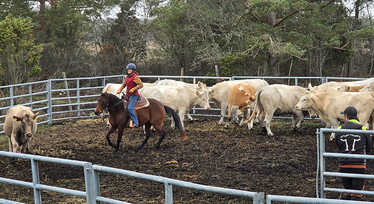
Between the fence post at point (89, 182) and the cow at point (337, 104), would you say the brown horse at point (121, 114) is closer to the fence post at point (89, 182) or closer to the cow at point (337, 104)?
the cow at point (337, 104)

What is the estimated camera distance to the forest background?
827 inches

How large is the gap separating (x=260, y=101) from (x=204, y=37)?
13578 millimetres

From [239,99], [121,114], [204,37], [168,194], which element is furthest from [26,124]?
[204,37]

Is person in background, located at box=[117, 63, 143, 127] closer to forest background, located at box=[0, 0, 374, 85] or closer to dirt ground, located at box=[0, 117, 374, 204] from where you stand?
dirt ground, located at box=[0, 117, 374, 204]

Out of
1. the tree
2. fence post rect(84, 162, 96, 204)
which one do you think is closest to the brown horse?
fence post rect(84, 162, 96, 204)

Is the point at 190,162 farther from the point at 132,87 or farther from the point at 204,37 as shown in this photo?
the point at 204,37

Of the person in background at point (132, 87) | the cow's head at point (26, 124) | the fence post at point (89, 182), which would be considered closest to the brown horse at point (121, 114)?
the person in background at point (132, 87)

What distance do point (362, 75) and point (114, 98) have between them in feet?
69.4

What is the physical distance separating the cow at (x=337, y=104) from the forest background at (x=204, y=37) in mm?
9562

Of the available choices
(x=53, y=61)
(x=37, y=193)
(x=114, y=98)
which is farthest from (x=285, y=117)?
(x=53, y=61)

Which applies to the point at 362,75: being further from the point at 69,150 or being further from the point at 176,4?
the point at 69,150

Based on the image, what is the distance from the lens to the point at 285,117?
1495 cm

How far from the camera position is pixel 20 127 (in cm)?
884

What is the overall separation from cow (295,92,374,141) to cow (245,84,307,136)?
1251 millimetres
